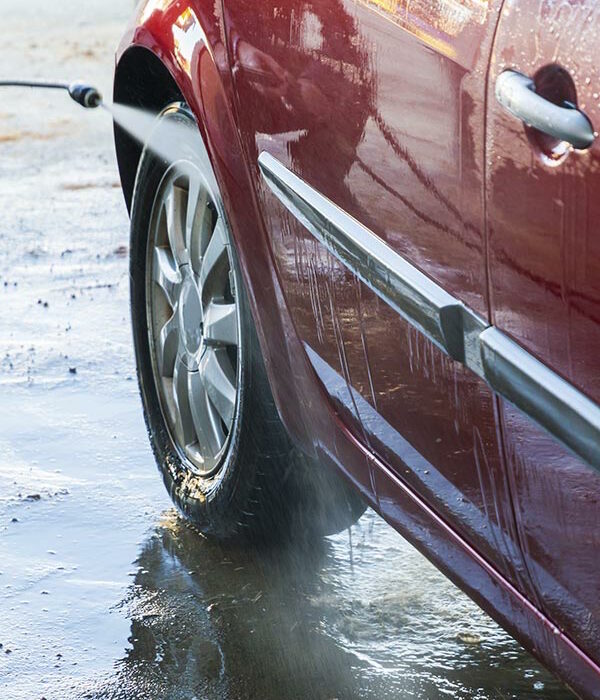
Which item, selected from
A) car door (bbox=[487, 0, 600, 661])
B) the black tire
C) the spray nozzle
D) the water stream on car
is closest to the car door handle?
car door (bbox=[487, 0, 600, 661])

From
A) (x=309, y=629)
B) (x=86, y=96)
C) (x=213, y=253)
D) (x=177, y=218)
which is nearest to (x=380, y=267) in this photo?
(x=213, y=253)

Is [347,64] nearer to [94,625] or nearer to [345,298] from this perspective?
[345,298]

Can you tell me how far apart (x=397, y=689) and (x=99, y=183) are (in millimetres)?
5213

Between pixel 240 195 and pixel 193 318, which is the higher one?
pixel 240 195

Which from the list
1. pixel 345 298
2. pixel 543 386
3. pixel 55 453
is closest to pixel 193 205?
pixel 345 298

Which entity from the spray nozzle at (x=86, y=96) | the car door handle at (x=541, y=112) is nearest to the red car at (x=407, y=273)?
the car door handle at (x=541, y=112)

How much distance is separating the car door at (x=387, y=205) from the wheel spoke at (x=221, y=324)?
0.41 meters

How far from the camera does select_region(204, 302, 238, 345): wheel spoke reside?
2.75m

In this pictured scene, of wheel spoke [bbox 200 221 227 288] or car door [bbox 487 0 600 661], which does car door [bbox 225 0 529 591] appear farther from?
wheel spoke [bbox 200 221 227 288]

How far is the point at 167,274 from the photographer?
10.1 ft

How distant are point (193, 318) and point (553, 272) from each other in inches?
58.5

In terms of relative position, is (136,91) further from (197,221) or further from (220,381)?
(220,381)

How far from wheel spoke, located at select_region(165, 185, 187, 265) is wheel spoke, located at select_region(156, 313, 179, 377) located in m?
0.15

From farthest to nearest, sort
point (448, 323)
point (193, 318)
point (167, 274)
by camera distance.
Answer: point (167, 274)
point (193, 318)
point (448, 323)
